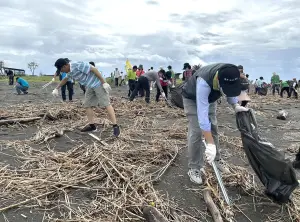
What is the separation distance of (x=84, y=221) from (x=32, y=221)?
45 cm

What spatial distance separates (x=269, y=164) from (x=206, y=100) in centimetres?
89

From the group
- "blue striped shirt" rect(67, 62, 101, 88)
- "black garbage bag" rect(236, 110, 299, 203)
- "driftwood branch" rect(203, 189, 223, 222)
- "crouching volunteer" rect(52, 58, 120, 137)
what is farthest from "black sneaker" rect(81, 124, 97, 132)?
"black garbage bag" rect(236, 110, 299, 203)

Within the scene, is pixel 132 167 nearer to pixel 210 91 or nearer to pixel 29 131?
pixel 210 91

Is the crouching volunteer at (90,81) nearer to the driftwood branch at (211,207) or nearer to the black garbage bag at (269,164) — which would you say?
the driftwood branch at (211,207)

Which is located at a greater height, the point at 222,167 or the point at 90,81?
the point at 90,81

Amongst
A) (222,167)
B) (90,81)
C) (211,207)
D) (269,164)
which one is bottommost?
(211,207)

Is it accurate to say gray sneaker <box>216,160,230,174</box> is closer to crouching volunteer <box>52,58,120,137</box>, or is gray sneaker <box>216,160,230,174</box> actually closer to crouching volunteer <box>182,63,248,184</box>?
crouching volunteer <box>182,63,248,184</box>

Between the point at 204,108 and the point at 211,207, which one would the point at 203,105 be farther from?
the point at 211,207

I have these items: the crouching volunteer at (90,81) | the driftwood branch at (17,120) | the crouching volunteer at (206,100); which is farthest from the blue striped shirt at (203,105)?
the driftwood branch at (17,120)

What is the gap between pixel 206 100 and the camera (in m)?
3.25

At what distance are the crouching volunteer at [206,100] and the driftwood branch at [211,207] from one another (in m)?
0.37

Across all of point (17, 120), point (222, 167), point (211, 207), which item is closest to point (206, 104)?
point (211, 207)

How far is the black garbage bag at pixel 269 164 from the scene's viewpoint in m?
3.14

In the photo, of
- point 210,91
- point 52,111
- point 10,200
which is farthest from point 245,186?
point 52,111
